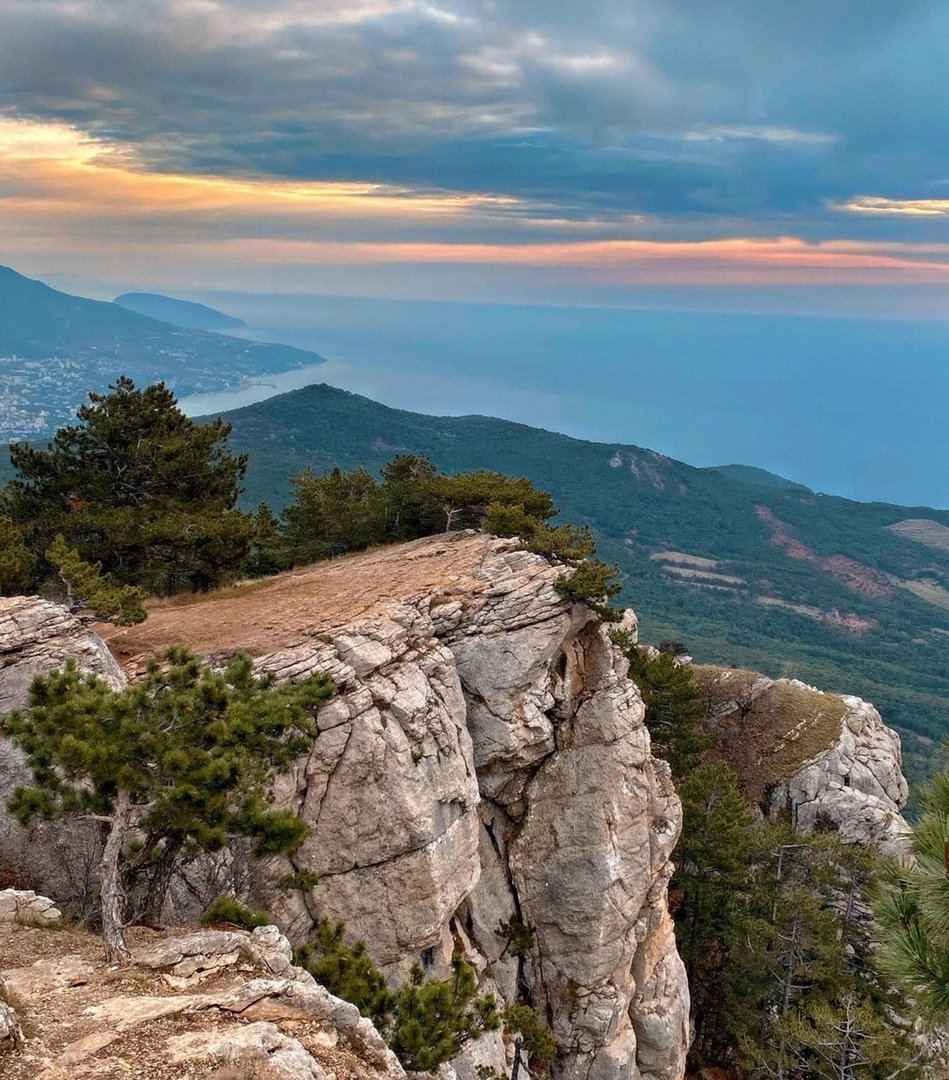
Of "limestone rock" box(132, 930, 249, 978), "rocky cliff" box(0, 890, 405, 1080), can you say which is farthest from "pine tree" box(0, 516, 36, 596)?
"limestone rock" box(132, 930, 249, 978)

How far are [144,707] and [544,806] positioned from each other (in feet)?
47.8

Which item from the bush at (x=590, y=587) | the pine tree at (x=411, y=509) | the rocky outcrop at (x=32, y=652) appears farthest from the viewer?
the pine tree at (x=411, y=509)

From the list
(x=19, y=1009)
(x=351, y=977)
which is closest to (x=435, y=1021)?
(x=351, y=977)

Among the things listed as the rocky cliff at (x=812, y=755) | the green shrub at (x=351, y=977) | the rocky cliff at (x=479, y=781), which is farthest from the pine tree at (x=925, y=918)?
the rocky cliff at (x=812, y=755)

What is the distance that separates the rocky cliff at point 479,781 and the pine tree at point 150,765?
5.18m

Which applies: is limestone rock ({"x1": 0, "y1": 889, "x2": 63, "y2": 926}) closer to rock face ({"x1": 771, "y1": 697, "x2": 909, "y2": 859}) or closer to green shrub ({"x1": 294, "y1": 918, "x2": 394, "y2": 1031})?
green shrub ({"x1": 294, "y1": 918, "x2": 394, "y2": 1031})

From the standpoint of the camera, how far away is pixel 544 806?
74.1ft

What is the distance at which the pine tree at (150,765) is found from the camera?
10.5m

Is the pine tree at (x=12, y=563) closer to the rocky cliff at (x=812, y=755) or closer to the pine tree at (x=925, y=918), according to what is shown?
the pine tree at (x=925, y=918)

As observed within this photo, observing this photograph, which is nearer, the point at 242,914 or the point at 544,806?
the point at 242,914

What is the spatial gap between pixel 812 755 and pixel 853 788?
2458 millimetres

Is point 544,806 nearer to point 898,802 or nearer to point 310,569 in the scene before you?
point 310,569

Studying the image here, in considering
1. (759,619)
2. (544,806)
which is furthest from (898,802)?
(759,619)

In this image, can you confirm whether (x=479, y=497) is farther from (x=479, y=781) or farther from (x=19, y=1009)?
(x=19, y=1009)
